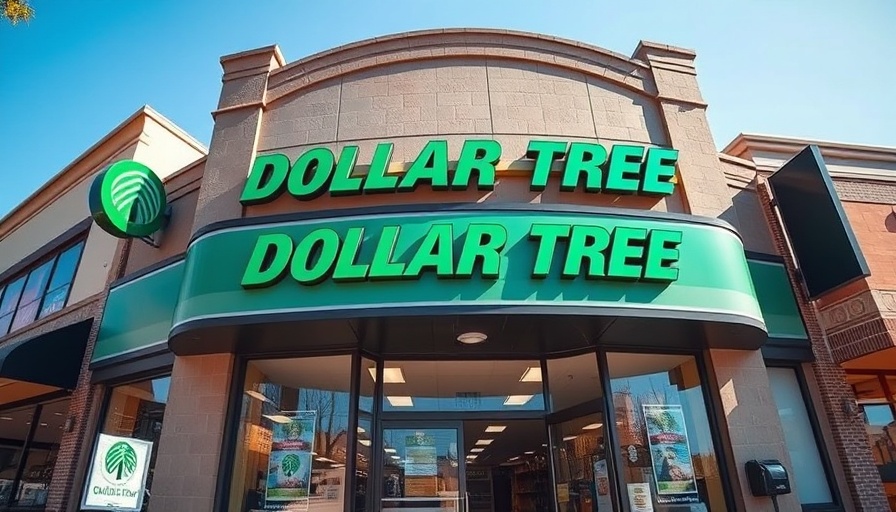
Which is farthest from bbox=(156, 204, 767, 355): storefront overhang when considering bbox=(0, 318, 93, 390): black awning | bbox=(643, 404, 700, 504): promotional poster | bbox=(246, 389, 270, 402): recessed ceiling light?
bbox=(0, 318, 93, 390): black awning

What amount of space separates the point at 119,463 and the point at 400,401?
373 cm

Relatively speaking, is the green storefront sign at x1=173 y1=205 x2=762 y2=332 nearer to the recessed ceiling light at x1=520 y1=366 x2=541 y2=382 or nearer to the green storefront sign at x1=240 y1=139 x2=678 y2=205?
the green storefront sign at x1=240 y1=139 x2=678 y2=205

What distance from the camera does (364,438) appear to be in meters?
7.46

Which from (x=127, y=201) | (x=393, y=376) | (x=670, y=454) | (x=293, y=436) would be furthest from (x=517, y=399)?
(x=127, y=201)

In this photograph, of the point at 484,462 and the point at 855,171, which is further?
the point at 484,462

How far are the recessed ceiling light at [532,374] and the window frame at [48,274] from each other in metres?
10.6

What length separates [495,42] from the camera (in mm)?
9781

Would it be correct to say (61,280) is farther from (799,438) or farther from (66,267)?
(799,438)

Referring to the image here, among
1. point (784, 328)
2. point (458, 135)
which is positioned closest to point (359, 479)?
point (458, 135)

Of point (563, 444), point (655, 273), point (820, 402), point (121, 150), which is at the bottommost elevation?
point (563, 444)

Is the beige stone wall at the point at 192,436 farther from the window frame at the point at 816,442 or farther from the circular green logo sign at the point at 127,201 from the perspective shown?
the window frame at the point at 816,442

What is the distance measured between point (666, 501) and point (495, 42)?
8.22 m

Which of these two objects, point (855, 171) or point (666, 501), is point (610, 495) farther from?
point (855, 171)

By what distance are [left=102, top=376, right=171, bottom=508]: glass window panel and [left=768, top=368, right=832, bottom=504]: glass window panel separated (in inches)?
394
